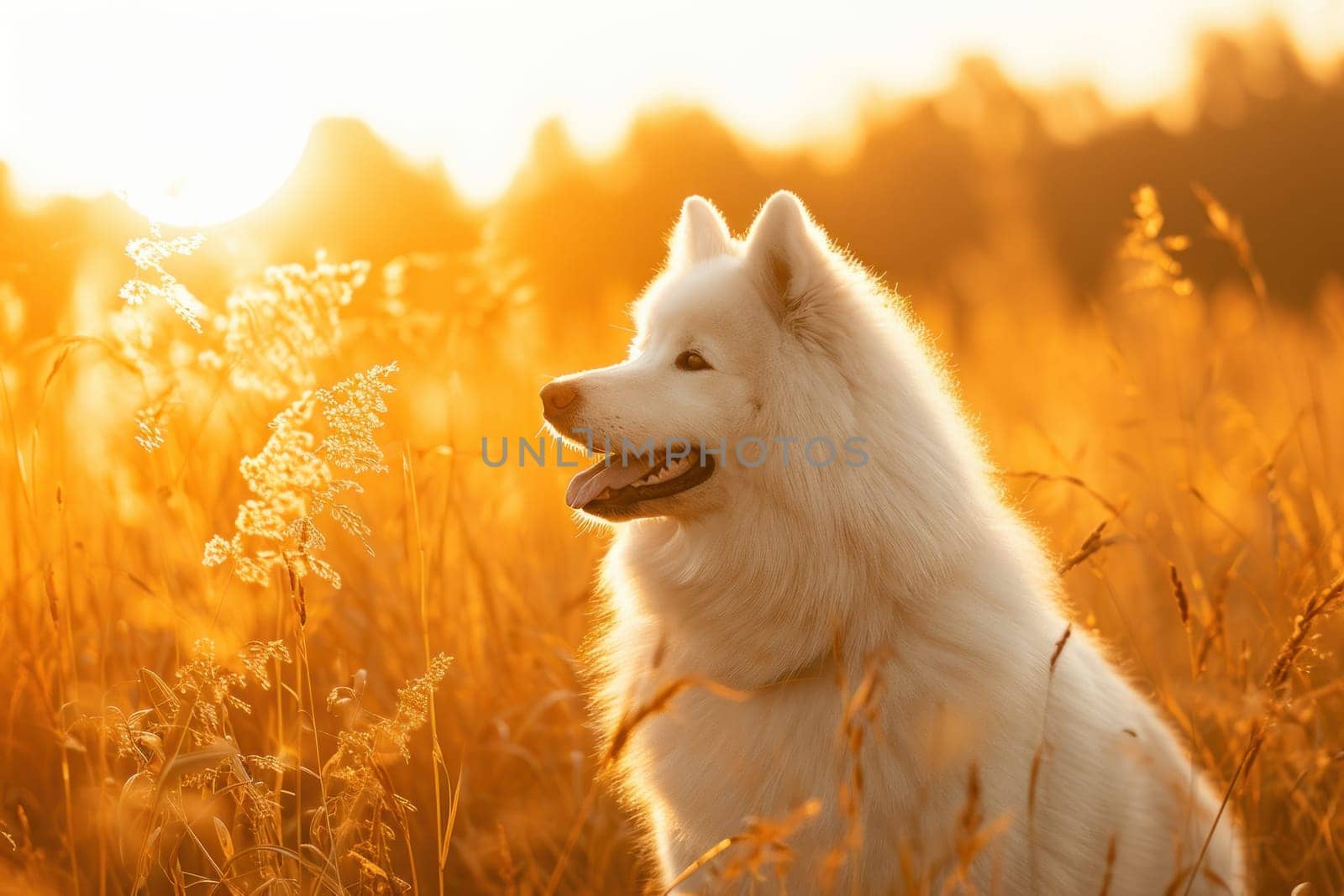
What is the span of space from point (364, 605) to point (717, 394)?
1.84m

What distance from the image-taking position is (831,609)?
262cm

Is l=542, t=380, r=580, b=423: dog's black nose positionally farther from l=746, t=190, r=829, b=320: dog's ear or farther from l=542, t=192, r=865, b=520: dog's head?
l=746, t=190, r=829, b=320: dog's ear

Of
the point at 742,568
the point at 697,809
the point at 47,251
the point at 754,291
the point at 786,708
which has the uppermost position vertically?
the point at 47,251

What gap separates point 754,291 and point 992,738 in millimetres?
1331

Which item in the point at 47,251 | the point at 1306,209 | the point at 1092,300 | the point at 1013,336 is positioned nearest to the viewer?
the point at 47,251

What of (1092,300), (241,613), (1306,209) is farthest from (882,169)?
(241,613)

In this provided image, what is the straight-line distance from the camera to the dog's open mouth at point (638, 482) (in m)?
2.77

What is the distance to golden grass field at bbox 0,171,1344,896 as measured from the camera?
6.88 feet

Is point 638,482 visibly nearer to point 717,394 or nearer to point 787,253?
point 717,394

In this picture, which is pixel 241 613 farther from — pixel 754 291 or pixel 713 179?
pixel 713 179


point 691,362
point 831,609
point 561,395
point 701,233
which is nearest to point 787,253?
point 691,362

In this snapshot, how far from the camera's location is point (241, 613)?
12.0 ft

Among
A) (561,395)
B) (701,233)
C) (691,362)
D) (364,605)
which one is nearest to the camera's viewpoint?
(561,395)

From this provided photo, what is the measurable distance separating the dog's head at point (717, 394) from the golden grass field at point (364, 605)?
0.49 metres
